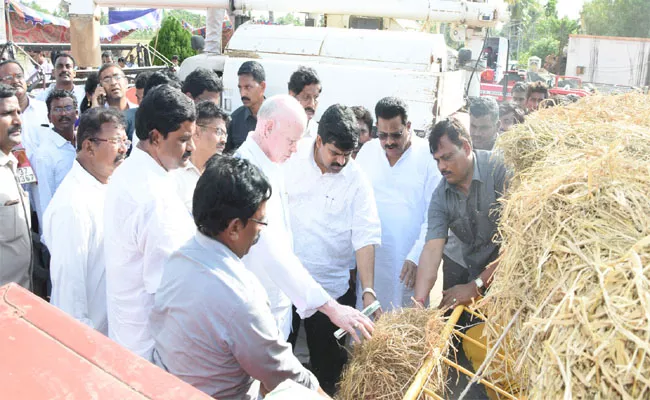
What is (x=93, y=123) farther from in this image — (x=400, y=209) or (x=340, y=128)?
(x=400, y=209)

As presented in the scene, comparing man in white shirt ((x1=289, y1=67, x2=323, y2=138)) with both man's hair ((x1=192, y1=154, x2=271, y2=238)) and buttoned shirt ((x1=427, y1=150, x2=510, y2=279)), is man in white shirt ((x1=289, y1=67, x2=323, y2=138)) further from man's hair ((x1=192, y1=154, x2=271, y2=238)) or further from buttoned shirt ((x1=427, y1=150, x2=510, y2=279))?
man's hair ((x1=192, y1=154, x2=271, y2=238))

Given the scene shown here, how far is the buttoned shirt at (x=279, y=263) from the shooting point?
8.33 ft

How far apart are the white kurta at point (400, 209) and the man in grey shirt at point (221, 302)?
203 centimetres

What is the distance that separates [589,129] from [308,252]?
173 centimetres

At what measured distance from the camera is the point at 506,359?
175cm

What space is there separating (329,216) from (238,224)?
158 centimetres

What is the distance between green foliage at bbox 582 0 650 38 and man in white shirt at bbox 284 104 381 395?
39.0m

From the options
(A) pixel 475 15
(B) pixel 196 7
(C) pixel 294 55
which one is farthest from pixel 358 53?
(B) pixel 196 7

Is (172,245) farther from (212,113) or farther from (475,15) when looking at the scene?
(475,15)

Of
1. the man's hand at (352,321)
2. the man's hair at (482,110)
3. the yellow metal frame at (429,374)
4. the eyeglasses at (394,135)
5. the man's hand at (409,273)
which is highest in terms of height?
the man's hair at (482,110)

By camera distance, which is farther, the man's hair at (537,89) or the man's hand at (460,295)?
the man's hair at (537,89)

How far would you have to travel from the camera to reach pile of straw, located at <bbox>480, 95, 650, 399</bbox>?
122 cm

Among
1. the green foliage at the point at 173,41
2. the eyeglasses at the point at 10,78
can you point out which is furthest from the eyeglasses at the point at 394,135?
the green foliage at the point at 173,41

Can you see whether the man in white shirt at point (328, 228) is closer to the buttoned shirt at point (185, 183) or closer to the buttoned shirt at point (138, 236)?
the buttoned shirt at point (185, 183)
